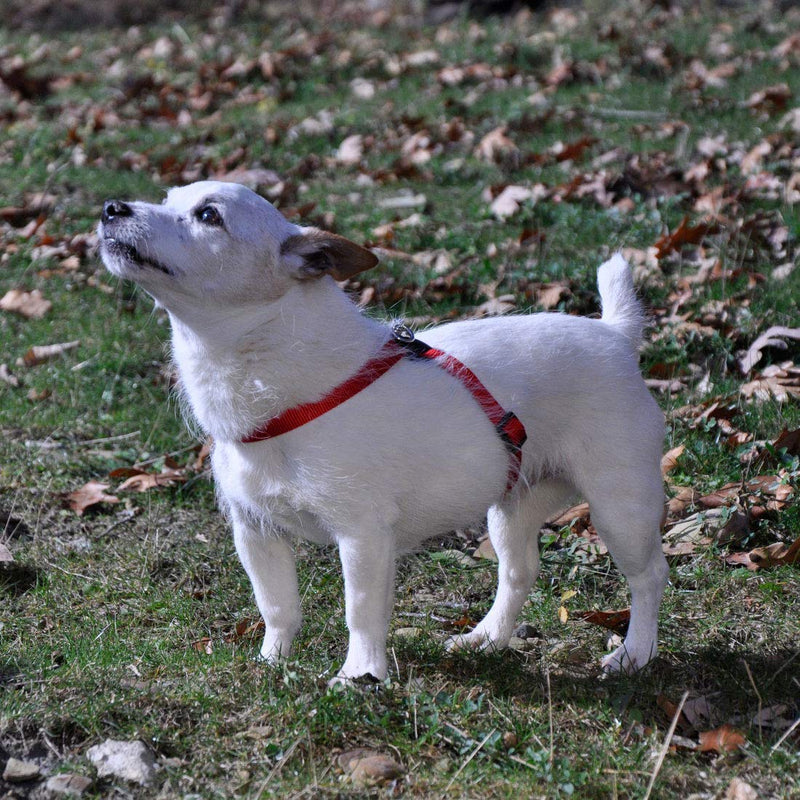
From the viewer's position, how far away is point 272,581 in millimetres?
3496

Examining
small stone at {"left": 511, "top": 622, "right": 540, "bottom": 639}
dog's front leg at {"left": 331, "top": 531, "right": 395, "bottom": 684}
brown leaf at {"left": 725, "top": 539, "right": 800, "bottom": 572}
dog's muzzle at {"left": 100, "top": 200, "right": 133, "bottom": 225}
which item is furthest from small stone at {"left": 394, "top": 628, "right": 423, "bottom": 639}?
dog's muzzle at {"left": 100, "top": 200, "right": 133, "bottom": 225}

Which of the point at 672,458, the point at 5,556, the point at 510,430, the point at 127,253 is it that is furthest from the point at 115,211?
the point at 672,458

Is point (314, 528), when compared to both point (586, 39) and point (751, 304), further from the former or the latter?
point (586, 39)

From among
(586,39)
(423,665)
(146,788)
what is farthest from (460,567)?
(586,39)

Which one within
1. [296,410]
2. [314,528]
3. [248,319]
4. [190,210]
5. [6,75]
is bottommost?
[6,75]

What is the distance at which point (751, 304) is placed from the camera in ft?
17.6

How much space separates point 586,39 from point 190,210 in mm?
8654

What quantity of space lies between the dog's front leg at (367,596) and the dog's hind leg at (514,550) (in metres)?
0.50

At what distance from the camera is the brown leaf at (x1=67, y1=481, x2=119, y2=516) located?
15.1 feet

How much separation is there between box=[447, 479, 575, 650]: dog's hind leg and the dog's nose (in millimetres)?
1558

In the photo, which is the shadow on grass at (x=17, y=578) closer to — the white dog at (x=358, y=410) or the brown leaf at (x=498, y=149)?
the white dog at (x=358, y=410)

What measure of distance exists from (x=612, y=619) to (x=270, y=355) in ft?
5.08

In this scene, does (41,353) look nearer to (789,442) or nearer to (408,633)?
(408,633)

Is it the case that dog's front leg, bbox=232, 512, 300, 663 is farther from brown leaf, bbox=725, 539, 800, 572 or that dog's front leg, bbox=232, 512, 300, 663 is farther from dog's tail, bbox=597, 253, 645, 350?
brown leaf, bbox=725, 539, 800, 572
